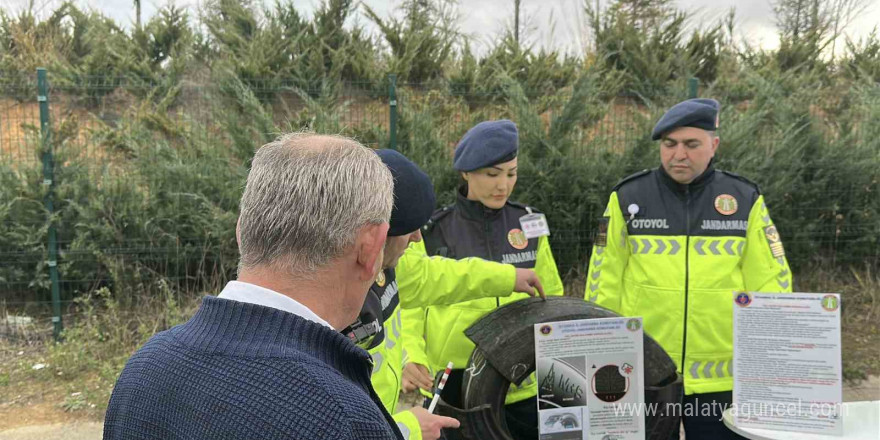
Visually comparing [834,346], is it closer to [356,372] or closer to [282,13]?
[356,372]

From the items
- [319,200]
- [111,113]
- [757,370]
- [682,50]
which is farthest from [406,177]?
[682,50]

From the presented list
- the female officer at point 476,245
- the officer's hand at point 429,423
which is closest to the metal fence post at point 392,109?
the female officer at point 476,245

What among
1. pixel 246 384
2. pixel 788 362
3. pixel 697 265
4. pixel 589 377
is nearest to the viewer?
pixel 246 384

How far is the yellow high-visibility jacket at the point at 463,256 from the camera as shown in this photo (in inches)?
95.5

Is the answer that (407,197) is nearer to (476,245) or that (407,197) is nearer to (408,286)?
(408,286)

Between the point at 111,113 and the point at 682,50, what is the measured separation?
915 cm

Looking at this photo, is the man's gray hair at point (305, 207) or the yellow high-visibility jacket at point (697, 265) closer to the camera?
the man's gray hair at point (305, 207)

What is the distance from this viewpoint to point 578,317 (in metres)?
1.97

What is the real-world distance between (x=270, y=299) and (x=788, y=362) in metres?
1.84

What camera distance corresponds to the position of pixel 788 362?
6.67ft

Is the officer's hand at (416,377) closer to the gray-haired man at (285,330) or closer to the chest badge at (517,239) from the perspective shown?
the chest badge at (517,239)

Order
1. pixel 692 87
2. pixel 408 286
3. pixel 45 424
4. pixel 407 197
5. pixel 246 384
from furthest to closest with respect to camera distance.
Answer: pixel 692 87, pixel 45 424, pixel 408 286, pixel 407 197, pixel 246 384

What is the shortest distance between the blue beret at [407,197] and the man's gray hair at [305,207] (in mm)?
517

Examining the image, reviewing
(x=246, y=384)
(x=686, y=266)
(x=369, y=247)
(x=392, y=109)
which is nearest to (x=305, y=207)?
(x=369, y=247)
